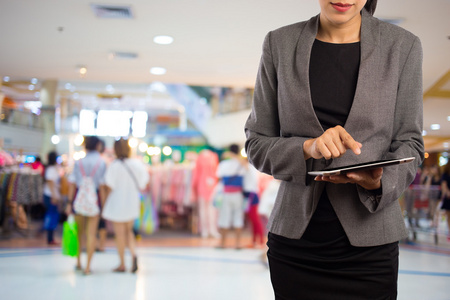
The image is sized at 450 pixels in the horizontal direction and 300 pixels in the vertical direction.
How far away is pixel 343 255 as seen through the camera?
1.16 metres

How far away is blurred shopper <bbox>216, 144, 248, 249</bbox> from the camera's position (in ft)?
26.3

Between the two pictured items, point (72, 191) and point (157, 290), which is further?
point (72, 191)

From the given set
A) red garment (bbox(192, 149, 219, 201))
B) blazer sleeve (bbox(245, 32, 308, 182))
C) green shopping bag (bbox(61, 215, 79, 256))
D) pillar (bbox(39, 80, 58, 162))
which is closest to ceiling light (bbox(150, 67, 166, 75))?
red garment (bbox(192, 149, 219, 201))

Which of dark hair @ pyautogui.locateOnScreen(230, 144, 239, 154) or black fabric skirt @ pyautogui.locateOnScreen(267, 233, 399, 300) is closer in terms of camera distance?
black fabric skirt @ pyautogui.locateOnScreen(267, 233, 399, 300)

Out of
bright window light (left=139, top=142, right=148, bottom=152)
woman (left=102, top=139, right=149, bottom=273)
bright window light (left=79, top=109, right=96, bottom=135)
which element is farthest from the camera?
bright window light (left=79, top=109, right=96, bottom=135)

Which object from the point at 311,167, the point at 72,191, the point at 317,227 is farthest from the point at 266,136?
the point at 72,191

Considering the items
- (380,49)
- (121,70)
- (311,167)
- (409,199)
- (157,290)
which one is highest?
(121,70)

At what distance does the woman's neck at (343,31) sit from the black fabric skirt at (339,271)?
51cm

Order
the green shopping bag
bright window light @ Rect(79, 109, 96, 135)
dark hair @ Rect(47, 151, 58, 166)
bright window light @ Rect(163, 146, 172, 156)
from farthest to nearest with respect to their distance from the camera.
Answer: bright window light @ Rect(79, 109, 96, 135)
bright window light @ Rect(163, 146, 172, 156)
dark hair @ Rect(47, 151, 58, 166)
the green shopping bag

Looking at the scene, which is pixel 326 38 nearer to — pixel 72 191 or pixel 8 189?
pixel 72 191

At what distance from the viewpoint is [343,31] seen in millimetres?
1250

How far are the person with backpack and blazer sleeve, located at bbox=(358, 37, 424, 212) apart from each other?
17.0 ft

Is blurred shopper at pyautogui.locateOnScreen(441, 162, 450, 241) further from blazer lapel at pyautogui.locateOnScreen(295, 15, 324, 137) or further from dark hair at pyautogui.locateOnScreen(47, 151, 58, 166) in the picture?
blazer lapel at pyautogui.locateOnScreen(295, 15, 324, 137)

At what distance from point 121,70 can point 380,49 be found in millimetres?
7512
